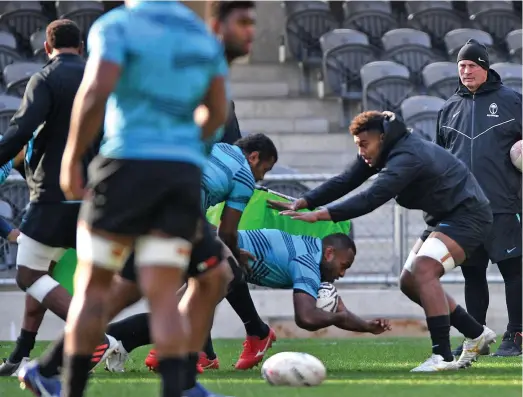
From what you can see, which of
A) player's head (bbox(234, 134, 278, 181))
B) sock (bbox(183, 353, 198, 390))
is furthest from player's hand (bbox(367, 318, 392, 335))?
sock (bbox(183, 353, 198, 390))

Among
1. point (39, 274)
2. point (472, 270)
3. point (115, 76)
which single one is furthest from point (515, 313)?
point (115, 76)

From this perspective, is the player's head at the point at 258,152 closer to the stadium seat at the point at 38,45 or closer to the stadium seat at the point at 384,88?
the stadium seat at the point at 384,88

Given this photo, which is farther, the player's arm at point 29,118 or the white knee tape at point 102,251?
the player's arm at point 29,118

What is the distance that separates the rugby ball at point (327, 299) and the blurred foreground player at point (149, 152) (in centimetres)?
416

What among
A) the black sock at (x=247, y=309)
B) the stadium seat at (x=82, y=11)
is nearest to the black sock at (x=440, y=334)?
the black sock at (x=247, y=309)

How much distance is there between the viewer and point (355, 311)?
38.9 ft

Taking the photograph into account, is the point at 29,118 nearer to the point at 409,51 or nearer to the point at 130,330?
the point at 130,330

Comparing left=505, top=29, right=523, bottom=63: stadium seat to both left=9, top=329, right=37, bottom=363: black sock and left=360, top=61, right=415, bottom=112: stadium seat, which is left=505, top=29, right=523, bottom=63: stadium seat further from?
left=9, top=329, right=37, bottom=363: black sock

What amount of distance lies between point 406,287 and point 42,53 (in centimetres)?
1019

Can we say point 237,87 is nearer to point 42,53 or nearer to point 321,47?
point 321,47

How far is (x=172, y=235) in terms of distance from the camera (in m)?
4.52

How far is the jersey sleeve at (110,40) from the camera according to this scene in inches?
175

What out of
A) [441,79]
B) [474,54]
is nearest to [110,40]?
[474,54]

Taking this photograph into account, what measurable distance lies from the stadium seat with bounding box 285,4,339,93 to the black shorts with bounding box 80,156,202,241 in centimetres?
1371
